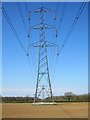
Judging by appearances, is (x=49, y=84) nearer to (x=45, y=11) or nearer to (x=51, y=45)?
(x=51, y=45)

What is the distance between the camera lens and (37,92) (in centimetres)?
4344

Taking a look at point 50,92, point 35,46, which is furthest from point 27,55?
point 50,92

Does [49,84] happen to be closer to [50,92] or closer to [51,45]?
[50,92]

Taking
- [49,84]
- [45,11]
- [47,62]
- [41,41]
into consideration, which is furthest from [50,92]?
[45,11]

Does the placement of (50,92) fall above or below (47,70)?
below

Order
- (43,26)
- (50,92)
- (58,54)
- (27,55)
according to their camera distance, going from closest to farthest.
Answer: (58,54)
(27,55)
(43,26)
(50,92)

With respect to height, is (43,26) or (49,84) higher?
(43,26)

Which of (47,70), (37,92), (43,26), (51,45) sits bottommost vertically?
(37,92)

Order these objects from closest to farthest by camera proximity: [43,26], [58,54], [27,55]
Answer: [58,54] → [27,55] → [43,26]

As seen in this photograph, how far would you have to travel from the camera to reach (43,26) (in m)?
38.5

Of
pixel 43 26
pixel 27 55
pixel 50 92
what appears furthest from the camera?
pixel 50 92

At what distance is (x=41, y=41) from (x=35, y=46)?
144 cm

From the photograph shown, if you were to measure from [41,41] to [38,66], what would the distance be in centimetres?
→ 332

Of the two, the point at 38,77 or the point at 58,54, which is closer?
the point at 58,54
